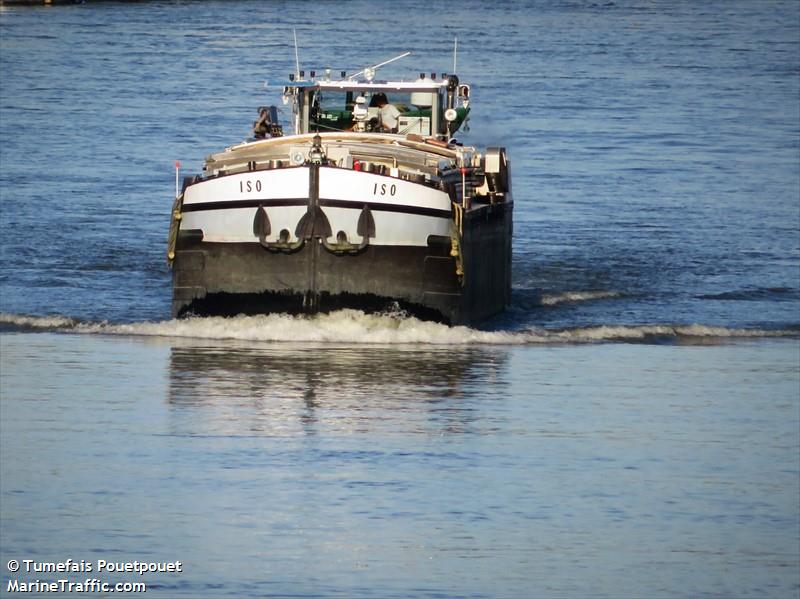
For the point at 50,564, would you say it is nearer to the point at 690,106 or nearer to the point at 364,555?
the point at 364,555

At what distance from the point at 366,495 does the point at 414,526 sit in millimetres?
1103

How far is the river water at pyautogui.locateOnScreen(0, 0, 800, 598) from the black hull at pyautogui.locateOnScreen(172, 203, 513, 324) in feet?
1.11

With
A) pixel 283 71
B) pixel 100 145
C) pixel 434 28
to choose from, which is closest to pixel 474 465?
pixel 100 145

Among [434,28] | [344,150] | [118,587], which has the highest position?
[434,28]

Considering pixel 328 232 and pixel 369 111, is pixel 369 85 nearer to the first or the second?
pixel 369 111

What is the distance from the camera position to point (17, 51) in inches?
3824

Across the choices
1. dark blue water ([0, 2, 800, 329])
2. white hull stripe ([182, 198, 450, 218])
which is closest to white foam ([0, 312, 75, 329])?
dark blue water ([0, 2, 800, 329])

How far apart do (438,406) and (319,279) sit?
4.82m

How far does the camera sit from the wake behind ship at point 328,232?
2747cm

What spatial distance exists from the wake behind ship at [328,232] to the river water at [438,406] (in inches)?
20.2

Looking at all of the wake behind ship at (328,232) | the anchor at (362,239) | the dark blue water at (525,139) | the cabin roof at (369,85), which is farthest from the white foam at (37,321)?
the cabin roof at (369,85)

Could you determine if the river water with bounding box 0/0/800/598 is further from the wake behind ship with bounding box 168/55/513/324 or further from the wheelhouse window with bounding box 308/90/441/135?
the wheelhouse window with bounding box 308/90/441/135

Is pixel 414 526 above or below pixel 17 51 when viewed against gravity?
below

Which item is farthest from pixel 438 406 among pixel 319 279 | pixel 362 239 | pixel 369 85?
pixel 369 85
